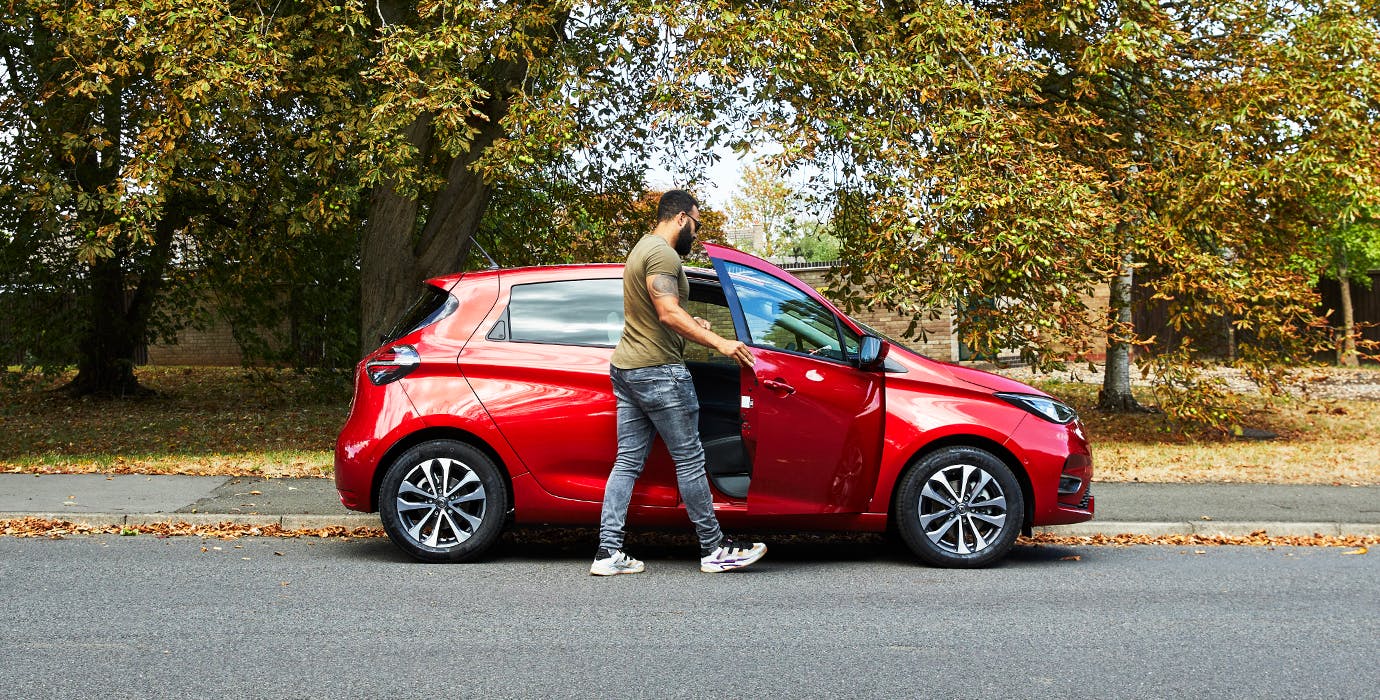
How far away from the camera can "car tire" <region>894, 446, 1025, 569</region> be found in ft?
21.9

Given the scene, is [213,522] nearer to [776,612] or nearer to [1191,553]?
[776,612]

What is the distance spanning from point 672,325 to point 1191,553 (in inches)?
146

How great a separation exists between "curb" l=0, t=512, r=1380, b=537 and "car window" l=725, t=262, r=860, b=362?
8.04 feet

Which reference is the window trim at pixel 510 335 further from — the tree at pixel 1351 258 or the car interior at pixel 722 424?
the tree at pixel 1351 258

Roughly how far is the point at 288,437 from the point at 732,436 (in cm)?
976

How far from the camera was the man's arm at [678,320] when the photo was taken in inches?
241

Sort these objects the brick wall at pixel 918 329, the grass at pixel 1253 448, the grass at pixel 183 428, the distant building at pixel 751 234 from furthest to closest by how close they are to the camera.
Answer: the distant building at pixel 751 234 < the brick wall at pixel 918 329 < the grass at pixel 1253 448 < the grass at pixel 183 428

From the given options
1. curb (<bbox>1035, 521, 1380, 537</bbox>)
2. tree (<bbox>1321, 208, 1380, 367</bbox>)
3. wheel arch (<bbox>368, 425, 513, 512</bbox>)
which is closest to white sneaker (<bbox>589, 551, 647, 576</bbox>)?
wheel arch (<bbox>368, 425, 513, 512</bbox>)

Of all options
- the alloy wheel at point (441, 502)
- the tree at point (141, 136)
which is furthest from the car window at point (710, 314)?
the tree at point (141, 136)

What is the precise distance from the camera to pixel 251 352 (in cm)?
1862

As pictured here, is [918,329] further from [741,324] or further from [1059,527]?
[741,324]

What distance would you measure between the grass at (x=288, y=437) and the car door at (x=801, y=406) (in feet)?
15.3

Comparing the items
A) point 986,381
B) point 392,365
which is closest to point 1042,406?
point 986,381

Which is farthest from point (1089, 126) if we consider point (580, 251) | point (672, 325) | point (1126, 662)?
point (1126, 662)
